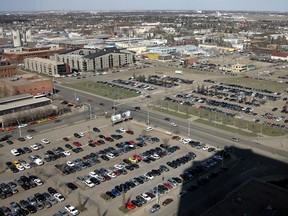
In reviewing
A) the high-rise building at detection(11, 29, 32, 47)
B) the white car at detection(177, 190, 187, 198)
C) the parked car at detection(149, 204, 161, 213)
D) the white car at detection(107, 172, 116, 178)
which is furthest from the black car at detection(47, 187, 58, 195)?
the high-rise building at detection(11, 29, 32, 47)

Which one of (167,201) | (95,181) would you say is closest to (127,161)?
(95,181)

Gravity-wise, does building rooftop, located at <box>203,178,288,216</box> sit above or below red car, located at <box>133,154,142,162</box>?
above

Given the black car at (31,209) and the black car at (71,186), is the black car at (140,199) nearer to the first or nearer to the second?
the black car at (71,186)

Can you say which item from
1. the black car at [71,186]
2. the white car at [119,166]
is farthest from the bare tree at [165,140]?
the black car at [71,186]

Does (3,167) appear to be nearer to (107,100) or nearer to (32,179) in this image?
(32,179)

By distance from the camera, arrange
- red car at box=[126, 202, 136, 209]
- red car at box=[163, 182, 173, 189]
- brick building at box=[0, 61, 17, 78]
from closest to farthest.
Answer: red car at box=[126, 202, 136, 209] → red car at box=[163, 182, 173, 189] → brick building at box=[0, 61, 17, 78]

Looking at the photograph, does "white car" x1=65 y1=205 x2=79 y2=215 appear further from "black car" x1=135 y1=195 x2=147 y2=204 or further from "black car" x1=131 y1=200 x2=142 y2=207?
"black car" x1=135 y1=195 x2=147 y2=204
